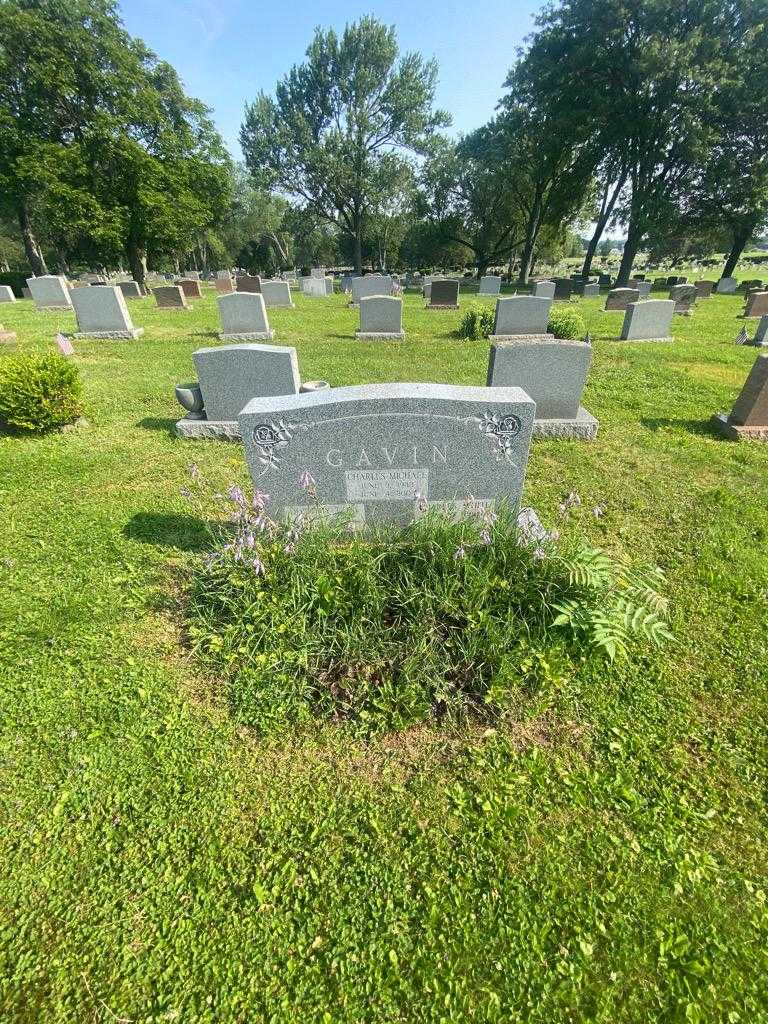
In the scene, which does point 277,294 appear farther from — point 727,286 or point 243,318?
point 727,286

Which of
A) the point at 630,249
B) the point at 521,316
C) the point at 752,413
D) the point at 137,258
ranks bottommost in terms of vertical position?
the point at 752,413

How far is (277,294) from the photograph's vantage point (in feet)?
65.9

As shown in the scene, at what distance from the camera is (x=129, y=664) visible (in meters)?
2.87

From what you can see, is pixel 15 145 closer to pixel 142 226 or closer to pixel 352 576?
pixel 142 226

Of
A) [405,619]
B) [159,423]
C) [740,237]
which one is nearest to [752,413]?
[405,619]

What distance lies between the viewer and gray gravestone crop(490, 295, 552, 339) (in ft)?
Result: 36.5

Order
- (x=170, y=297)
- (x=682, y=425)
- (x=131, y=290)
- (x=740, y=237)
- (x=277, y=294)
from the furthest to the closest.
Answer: (x=740, y=237) < (x=131, y=290) < (x=277, y=294) < (x=170, y=297) < (x=682, y=425)

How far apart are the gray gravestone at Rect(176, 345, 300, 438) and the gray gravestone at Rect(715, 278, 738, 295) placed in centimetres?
3061

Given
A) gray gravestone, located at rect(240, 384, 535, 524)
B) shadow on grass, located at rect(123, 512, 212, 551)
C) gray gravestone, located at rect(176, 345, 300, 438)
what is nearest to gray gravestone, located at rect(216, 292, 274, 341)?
gray gravestone, located at rect(176, 345, 300, 438)

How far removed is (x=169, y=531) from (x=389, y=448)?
2.20 meters

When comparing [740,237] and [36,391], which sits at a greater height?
[740,237]

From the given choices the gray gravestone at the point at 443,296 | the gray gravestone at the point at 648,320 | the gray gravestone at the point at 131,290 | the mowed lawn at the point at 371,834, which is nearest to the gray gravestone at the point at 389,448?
the mowed lawn at the point at 371,834

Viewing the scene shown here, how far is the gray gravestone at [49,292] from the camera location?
17219mm

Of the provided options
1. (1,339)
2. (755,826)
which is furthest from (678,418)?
(1,339)
